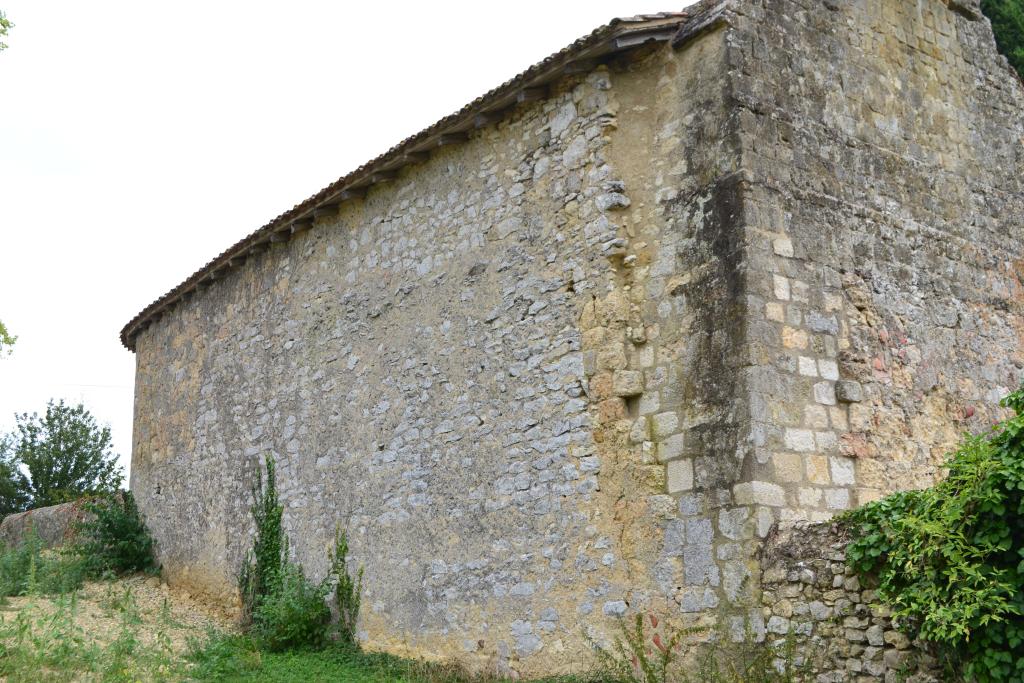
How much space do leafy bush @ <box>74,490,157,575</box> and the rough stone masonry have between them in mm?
4702

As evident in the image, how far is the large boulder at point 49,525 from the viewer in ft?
52.4

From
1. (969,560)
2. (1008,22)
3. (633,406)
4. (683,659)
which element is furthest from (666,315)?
(1008,22)

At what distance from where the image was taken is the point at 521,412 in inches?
349

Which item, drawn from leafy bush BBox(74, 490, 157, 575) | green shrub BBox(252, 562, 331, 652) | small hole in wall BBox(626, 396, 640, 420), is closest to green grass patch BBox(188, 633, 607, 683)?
green shrub BBox(252, 562, 331, 652)

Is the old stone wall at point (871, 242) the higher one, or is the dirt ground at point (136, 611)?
the old stone wall at point (871, 242)

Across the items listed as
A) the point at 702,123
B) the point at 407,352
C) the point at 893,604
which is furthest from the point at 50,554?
the point at 893,604

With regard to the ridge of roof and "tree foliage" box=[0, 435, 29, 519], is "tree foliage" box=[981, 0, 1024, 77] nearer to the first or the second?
the ridge of roof

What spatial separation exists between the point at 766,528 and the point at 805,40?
150 inches

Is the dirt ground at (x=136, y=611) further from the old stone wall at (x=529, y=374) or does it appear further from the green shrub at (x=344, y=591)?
the green shrub at (x=344, y=591)

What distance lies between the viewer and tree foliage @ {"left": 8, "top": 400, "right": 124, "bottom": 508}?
24.4m

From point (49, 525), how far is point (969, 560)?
1432cm

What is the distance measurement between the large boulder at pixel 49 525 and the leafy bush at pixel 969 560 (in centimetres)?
1252

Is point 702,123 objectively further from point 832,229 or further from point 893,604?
point 893,604

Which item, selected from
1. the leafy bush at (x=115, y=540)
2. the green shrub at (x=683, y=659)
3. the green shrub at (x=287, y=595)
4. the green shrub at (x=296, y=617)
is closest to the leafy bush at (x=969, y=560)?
the green shrub at (x=683, y=659)
